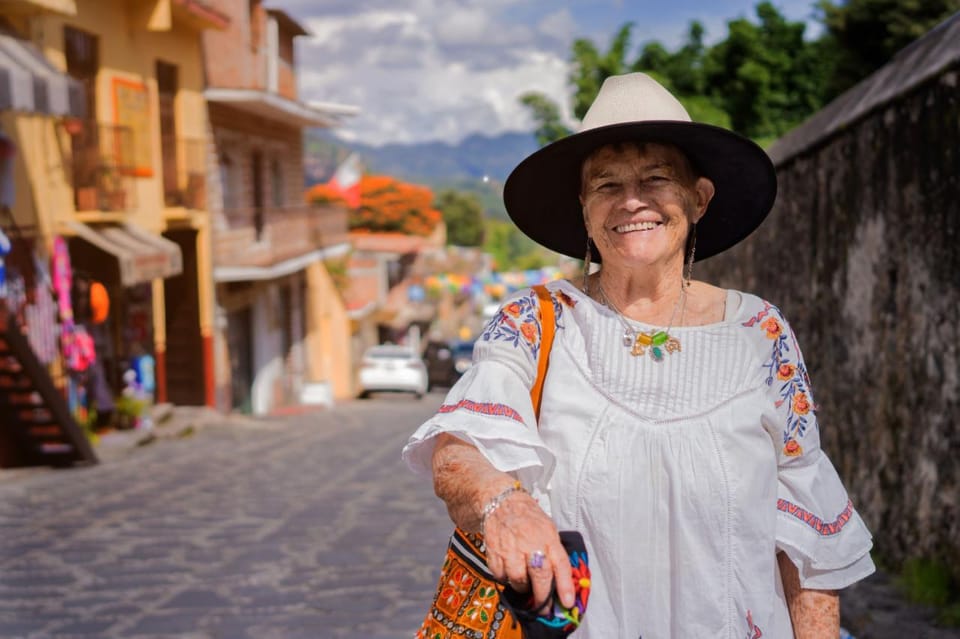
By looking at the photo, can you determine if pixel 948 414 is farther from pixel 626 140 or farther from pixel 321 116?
pixel 321 116

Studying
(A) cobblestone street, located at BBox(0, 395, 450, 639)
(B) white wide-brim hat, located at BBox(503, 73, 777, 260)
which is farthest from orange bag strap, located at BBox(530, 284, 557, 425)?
(A) cobblestone street, located at BBox(0, 395, 450, 639)

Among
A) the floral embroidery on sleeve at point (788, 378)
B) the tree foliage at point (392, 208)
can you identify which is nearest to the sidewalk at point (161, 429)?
the floral embroidery on sleeve at point (788, 378)

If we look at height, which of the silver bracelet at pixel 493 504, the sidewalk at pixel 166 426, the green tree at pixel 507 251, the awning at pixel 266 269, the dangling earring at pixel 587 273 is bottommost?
the green tree at pixel 507 251

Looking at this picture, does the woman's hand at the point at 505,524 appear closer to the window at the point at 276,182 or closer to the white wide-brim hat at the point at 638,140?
the white wide-brim hat at the point at 638,140

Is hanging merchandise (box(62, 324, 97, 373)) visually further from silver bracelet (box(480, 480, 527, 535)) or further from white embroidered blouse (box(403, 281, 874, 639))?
silver bracelet (box(480, 480, 527, 535))

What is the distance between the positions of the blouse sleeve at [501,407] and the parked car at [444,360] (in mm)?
31147

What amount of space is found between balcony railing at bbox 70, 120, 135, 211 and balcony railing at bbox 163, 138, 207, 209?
9.10 feet

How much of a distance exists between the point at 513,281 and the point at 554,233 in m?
57.6

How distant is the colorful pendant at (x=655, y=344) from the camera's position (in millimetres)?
2160

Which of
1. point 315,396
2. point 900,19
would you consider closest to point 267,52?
point 315,396

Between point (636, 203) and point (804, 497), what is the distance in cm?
67

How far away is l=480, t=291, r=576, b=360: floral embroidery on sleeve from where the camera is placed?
2.08m

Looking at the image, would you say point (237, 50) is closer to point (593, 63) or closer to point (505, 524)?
point (593, 63)

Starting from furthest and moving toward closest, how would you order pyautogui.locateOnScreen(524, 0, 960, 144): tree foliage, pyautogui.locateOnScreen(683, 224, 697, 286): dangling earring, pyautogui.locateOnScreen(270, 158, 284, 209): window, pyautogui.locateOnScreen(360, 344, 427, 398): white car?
pyautogui.locateOnScreen(360, 344, 427, 398): white car, pyautogui.locateOnScreen(270, 158, 284, 209): window, pyautogui.locateOnScreen(524, 0, 960, 144): tree foliage, pyautogui.locateOnScreen(683, 224, 697, 286): dangling earring
